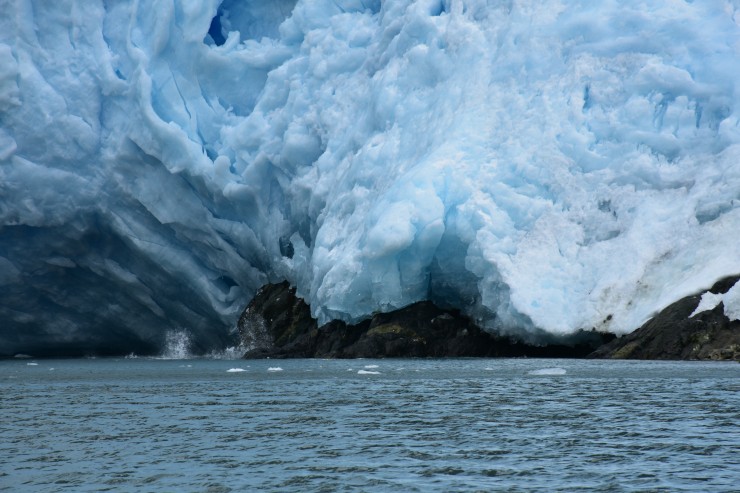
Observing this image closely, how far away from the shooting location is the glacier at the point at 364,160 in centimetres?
2533

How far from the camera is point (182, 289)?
128ft

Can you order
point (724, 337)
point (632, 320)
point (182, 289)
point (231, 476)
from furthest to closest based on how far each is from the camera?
point (182, 289) < point (632, 320) < point (724, 337) < point (231, 476)

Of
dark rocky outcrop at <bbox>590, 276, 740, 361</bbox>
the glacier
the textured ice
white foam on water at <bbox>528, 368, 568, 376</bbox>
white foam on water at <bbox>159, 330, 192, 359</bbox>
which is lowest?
white foam on water at <bbox>528, 368, 568, 376</bbox>

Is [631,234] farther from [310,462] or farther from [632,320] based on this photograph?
[310,462]

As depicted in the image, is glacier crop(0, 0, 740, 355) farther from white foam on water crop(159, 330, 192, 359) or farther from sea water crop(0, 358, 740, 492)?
sea water crop(0, 358, 740, 492)

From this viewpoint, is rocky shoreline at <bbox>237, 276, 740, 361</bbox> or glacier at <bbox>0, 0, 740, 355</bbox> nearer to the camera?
rocky shoreline at <bbox>237, 276, 740, 361</bbox>

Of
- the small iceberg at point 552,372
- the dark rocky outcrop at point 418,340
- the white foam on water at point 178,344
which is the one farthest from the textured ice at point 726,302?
the white foam on water at point 178,344

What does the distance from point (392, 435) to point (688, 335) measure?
43.6ft

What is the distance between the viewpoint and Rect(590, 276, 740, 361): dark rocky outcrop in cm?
2191

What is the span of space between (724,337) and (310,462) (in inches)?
591

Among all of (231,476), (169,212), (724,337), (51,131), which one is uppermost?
(51,131)

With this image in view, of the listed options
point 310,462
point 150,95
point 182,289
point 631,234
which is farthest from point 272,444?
point 182,289

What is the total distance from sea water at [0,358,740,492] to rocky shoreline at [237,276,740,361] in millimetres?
3571

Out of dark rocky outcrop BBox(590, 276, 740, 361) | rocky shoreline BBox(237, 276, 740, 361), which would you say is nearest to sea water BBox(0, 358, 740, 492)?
dark rocky outcrop BBox(590, 276, 740, 361)
